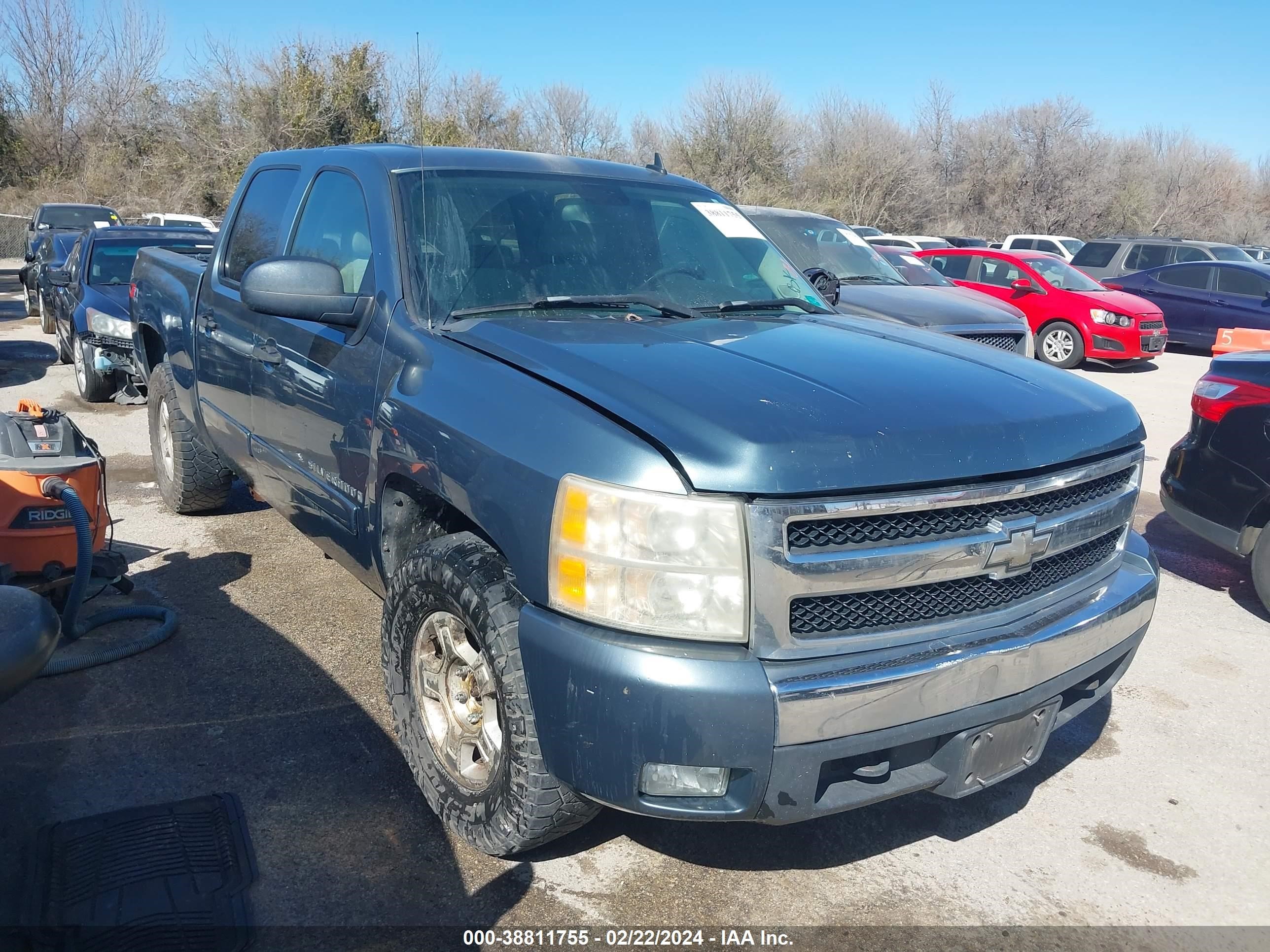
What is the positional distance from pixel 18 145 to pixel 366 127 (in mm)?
12923

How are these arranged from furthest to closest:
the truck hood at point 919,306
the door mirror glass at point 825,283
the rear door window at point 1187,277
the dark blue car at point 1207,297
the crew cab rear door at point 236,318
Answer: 1. the rear door window at point 1187,277
2. the dark blue car at point 1207,297
3. the truck hood at point 919,306
4. the door mirror glass at point 825,283
5. the crew cab rear door at point 236,318

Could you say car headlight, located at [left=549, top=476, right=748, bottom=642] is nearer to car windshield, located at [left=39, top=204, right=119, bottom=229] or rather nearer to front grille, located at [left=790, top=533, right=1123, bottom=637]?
front grille, located at [left=790, top=533, right=1123, bottom=637]

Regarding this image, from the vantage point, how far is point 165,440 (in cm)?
593

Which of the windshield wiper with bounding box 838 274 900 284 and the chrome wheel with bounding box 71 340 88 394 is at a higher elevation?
the windshield wiper with bounding box 838 274 900 284

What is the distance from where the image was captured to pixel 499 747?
2734 mm

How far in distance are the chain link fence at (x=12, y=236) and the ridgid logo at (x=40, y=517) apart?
108ft

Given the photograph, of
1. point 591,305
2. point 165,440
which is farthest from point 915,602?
point 165,440

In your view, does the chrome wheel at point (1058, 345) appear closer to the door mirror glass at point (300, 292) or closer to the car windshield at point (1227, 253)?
the car windshield at point (1227, 253)

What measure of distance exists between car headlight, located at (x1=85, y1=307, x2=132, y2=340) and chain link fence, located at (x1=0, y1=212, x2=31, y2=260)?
27.7 metres

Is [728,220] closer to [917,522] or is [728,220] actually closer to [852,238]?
[917,522]

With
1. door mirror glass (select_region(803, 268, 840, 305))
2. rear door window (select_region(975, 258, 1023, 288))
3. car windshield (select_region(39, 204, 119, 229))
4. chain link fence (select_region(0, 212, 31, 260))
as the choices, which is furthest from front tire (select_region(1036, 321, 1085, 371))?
chain link fence (select_region(0, 212, 31, 260))

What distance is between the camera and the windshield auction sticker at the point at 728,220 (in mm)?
4098

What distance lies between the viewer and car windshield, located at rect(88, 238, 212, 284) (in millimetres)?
9516

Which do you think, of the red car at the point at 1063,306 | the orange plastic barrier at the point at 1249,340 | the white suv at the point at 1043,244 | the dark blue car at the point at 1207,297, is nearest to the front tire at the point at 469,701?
the orange plastic barrier at the point at 1249,340
